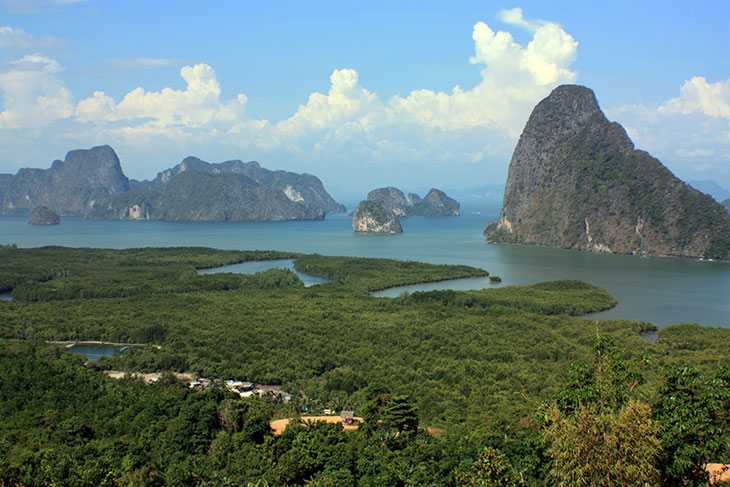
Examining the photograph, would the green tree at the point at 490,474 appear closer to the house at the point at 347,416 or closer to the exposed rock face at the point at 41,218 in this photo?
the house at the point at 347,416

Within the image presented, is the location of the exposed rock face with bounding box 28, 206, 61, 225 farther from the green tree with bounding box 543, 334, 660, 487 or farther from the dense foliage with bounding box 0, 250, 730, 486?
the green tree with bounding box 543, 334, 660, 487

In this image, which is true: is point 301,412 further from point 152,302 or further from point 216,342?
point 152,302

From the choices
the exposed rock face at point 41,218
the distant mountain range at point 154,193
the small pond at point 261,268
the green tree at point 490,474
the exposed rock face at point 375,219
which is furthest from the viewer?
the distant mountain range at point 154,193

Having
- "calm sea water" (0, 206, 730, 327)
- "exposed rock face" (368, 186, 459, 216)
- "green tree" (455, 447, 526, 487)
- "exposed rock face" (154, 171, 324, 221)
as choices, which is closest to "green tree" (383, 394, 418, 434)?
"green tree" (455, 447, 526, 487)

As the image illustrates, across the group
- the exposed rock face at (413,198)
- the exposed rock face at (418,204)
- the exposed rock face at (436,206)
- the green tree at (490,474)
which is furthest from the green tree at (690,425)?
the exposed rock face at (413,198)

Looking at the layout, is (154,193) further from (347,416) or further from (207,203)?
(347,416)

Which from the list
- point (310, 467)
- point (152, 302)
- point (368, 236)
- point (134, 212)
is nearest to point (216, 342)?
A: point (152, 302)
